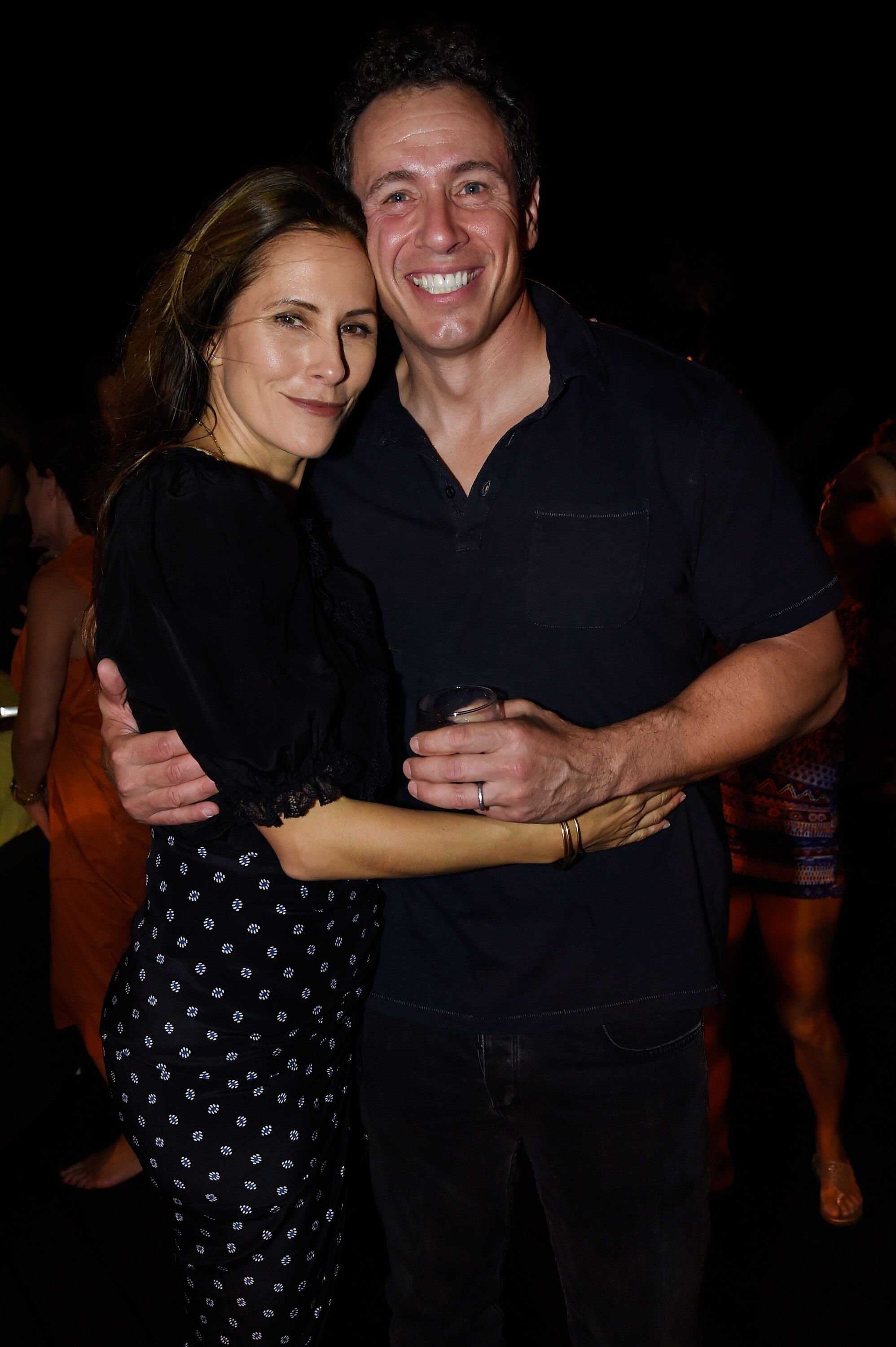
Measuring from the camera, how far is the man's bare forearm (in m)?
1.26

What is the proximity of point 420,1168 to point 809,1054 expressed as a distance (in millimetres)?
1440

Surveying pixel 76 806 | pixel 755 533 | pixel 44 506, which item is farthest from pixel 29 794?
pixel 755 533

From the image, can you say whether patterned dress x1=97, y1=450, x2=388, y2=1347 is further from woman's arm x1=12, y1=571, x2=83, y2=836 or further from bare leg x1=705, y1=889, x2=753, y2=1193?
woman's arm x1=12, y1=571, x2=83, y2=836

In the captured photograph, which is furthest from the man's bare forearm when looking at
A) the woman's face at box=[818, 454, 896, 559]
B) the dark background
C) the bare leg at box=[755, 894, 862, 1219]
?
the dark background

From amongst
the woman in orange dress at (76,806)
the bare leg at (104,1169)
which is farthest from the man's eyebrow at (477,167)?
the bare leg at (104,1169)

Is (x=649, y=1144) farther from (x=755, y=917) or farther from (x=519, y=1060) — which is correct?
(x=755, y=917)

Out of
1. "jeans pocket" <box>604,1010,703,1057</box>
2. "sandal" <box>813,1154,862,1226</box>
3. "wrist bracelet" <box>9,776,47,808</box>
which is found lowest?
"sandal" <box>813,1154,862,1226</box>

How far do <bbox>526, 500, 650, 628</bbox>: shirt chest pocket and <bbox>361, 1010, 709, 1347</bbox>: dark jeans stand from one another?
58 centimetres

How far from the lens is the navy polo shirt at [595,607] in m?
1.33

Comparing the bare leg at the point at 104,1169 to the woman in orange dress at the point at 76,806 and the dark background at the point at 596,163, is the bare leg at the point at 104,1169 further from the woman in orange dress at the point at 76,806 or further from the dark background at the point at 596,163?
the dark background at the point at 596,163

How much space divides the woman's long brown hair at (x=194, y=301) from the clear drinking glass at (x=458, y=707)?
0.48m

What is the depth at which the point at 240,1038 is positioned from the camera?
128 centimetres

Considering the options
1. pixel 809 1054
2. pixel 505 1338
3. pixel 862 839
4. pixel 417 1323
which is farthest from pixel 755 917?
pixel 417 1323

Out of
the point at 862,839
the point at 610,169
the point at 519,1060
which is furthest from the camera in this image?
the point at 610,169
